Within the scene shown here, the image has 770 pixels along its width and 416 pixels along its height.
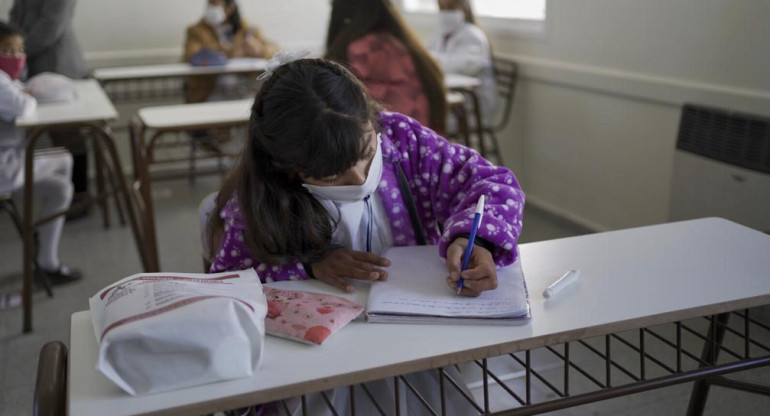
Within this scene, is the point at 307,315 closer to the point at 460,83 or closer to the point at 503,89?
the point at 460,83

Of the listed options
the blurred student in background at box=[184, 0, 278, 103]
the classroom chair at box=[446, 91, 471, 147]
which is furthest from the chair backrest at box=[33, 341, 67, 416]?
the blurred student in background at box=[184, 0, 278, 103]

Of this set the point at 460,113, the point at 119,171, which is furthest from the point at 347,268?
the point at 460,113

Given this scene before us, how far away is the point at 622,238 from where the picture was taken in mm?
1326

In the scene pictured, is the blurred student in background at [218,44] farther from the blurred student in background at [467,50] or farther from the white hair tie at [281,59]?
the white hair tie at [281,59]

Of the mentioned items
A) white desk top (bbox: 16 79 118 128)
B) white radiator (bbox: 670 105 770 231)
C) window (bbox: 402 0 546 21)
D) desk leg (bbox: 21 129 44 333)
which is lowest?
desk leg (bbox: 21 129 44 333)

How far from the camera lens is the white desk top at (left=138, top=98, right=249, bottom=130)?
8.82 feet

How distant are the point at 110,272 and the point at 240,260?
84.5 inches

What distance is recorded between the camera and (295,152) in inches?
44.3

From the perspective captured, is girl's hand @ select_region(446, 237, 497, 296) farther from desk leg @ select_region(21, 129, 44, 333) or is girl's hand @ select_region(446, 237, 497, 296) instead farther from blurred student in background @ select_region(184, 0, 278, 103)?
blurred student in background @ select_region(184, 0, 278, 103)

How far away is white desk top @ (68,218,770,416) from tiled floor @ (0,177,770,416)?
0.81 metres

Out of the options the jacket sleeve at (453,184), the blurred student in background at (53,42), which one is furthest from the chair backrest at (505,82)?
the jacket sleeve at (453,184)

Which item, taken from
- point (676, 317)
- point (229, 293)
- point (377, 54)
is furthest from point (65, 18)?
point (676, 317)

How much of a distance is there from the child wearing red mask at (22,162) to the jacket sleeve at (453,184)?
1.79m

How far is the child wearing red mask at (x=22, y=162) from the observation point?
259 centimetres
